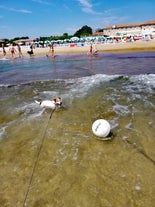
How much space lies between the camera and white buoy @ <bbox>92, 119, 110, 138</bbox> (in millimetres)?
6309

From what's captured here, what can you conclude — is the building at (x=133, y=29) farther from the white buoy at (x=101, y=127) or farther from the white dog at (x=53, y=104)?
the white buoy at (x=101, y=127)

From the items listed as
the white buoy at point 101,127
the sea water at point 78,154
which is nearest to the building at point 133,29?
the sea water at point 78,154

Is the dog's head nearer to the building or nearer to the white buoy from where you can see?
the white buoy

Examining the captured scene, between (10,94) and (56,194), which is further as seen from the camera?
(10,94)

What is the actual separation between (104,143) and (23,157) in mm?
2468

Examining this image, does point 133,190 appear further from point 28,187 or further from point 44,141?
point 44,141

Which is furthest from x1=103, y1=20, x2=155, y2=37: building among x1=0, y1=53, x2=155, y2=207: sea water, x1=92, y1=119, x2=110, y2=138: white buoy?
x1=92, y1=119, x2=110, y2=138: white buoy

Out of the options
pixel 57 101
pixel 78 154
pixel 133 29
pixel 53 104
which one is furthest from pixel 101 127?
pixel 133 29

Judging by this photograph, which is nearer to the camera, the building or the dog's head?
the dog's head

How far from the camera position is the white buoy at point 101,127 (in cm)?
631

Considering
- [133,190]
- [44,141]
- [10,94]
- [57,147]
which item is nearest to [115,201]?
[133,190]

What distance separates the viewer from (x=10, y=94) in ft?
42.9

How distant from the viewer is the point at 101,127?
6320 millimetres

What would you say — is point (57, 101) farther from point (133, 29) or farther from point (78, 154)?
point (133, 29)
